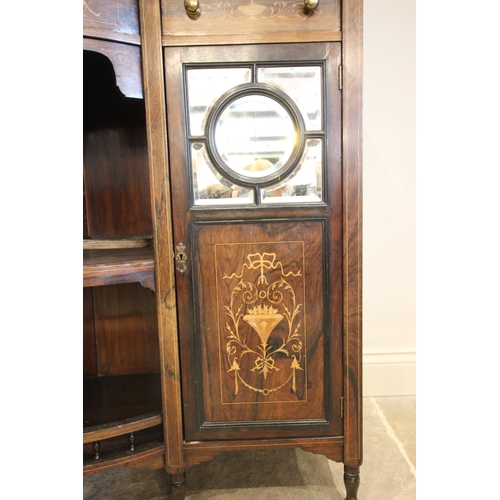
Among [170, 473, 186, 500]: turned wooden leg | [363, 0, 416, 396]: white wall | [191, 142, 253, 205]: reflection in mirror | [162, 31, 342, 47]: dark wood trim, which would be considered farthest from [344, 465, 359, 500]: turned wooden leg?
[162, 31, 342, 47]: dark wood trim

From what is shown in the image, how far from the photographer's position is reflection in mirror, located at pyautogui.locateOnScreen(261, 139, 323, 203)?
3.01 feet

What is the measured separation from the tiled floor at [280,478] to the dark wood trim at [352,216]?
0.75 feet

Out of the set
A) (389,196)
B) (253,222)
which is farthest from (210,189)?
(389,196)

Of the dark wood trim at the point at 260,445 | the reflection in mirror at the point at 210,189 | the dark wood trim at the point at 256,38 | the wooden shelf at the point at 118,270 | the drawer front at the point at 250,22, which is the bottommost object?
the dark wood trim at the point at 260,445

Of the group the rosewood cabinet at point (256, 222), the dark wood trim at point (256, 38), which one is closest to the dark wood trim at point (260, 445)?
the rosewood cabinet at point (256, 222)

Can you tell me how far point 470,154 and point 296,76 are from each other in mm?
680

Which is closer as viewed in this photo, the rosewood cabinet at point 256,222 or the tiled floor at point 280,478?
the rosewood cabinet at point 256,222

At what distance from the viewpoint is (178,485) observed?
38.1 inches

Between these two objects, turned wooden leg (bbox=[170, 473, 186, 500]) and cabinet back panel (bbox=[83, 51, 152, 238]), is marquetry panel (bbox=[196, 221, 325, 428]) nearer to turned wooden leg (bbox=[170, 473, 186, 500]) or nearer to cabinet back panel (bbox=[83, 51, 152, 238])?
turned wooden leg (bbox=[170, 473, 186, 500])

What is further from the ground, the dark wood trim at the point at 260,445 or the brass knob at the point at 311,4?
the brass knob at the point at 311,4

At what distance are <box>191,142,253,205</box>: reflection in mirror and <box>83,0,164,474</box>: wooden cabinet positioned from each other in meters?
0.21

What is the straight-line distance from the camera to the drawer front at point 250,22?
2.85 feet

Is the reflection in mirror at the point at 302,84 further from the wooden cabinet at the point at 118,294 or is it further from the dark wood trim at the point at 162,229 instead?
the wooden cabinet at the point at 118,294
